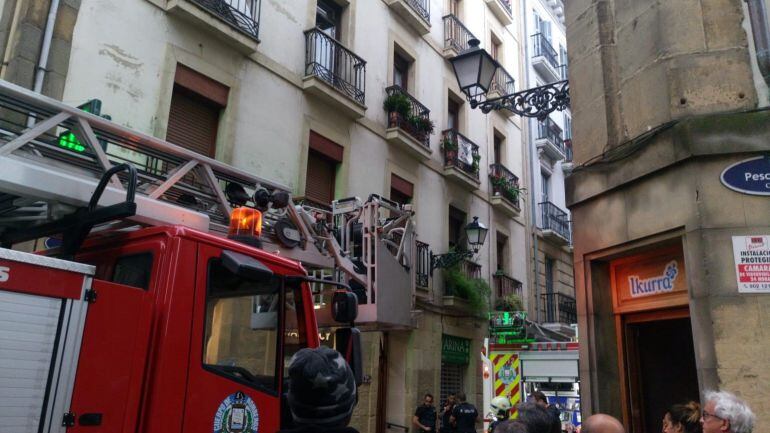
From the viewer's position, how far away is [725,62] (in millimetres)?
5316

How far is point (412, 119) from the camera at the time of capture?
48.1 feet

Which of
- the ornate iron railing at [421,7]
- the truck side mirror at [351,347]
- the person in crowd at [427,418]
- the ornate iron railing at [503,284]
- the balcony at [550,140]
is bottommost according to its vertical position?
the person in crowd at [427,418]

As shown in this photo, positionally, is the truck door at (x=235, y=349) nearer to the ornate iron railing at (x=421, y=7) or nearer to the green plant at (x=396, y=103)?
the green plant at (x=396, y=103)

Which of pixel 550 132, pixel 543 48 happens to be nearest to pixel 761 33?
pixel 550 132

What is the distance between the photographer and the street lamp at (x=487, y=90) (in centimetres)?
755

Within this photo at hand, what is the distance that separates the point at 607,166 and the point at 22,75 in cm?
683

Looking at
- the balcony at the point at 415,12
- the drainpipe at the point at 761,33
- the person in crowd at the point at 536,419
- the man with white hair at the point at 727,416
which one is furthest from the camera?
the balcony at the point at 415,12

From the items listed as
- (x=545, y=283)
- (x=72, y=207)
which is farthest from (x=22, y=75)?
(x=545, y=283)

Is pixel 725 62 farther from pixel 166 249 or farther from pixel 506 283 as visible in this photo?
pixel 506 283

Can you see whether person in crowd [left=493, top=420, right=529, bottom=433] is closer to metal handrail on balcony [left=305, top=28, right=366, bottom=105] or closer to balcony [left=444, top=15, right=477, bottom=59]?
metal handrail on balcony [left=305, top=28, right=366, bottom=105]

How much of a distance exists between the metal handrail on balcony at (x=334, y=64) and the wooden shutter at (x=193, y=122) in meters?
2.40

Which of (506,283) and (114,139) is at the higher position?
(506,283)

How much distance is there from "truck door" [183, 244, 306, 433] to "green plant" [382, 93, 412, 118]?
34.3 ft

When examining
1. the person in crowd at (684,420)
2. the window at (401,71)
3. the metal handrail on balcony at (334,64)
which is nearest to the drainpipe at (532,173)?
the window at (401,71)
